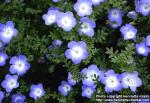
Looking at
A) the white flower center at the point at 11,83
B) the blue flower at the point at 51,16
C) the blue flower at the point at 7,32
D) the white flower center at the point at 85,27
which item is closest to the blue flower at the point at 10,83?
the white flower center at the point at 11,83

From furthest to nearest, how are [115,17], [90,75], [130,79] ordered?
1. [115,17]
2. [90,75]
3. [130,79]

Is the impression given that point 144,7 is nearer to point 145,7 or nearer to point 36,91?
point 145,7

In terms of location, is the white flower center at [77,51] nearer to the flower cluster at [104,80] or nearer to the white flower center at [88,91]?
the flower cluster at [104,80]

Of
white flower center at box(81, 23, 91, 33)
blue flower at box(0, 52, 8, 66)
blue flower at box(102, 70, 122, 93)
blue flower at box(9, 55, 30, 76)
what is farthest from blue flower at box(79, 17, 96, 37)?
blue flower at box(0, 52, 8, 66)

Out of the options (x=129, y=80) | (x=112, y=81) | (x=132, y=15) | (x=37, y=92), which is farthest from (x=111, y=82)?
(x=132, y=15)

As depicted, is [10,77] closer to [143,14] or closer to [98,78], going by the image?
[98,78]

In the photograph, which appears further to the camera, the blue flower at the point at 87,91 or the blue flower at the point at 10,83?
the blue flower at the point at 10,83
